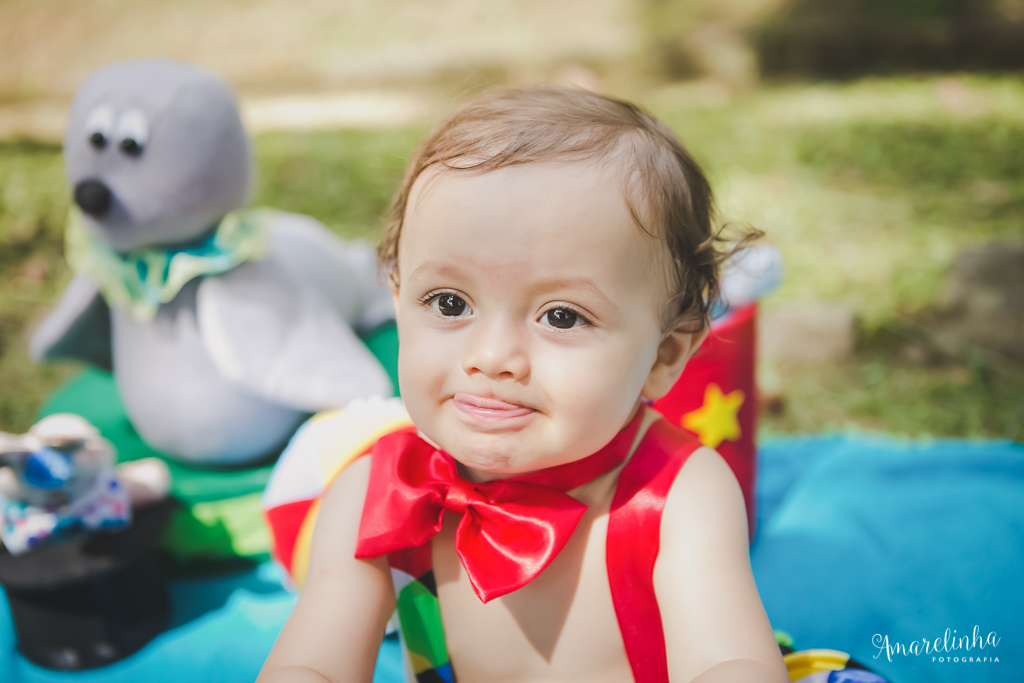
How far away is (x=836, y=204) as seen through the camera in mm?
4324

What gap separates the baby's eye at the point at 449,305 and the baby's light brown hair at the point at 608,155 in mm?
148

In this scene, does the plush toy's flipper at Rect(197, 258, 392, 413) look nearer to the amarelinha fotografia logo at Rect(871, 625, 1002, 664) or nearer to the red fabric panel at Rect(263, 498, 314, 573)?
the red fabric panel at Rect(263, 498, 314, 573)

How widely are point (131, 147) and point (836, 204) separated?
12.0 feet

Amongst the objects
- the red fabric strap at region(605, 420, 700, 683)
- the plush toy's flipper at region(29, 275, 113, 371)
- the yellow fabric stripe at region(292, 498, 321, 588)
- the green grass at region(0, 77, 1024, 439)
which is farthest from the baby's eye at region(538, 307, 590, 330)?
the green grass at region(0, 77, 1024, 439)

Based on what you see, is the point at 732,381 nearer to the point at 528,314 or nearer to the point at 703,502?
the point at 703,502

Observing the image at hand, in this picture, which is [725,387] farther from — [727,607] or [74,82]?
[74,82]

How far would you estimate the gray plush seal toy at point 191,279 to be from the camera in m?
1.81

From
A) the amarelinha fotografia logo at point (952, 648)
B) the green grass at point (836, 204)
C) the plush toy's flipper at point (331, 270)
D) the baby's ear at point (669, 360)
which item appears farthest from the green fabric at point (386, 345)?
the amarelinha fotografia logo at point (952, 648)

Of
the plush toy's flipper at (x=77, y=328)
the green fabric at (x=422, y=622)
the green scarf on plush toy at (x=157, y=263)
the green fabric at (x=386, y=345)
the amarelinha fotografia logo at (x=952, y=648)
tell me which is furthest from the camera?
the green fabric at (x=386, y=345)

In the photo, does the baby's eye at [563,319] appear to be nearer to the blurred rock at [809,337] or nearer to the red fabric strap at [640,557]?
the red fabric strap at [640,557]

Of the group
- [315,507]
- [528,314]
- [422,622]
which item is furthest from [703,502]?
[315,507]

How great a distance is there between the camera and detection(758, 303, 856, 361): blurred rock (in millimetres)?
2900

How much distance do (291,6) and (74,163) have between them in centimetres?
609

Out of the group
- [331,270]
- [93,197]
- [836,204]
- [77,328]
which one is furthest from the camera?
[836,204]
